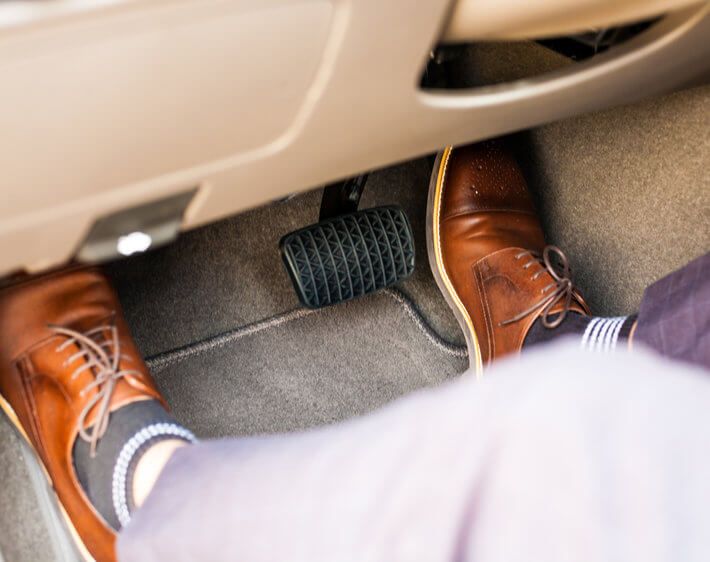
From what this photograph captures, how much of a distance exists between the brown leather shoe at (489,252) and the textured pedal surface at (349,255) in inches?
2.9

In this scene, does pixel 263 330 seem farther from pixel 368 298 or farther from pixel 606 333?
pixel 606 333

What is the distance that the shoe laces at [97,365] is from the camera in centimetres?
76

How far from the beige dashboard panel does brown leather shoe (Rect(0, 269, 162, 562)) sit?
212 mm

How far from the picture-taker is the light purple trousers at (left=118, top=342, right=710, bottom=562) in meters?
0.33

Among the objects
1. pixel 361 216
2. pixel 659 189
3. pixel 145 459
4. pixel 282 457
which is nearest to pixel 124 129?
pixel 282 457

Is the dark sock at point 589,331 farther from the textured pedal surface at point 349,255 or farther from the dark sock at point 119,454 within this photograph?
the dark sock at point 119,454

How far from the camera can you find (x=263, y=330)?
965 millimetres

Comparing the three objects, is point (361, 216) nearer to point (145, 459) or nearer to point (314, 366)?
point (314, 366)

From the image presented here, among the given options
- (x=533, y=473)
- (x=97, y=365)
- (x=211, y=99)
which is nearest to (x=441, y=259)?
(x=97, y=365)

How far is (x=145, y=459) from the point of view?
0.70 m

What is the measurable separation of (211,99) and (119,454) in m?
0.36

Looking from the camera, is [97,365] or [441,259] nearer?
[97,365]

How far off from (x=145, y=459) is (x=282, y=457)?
0.90 feet

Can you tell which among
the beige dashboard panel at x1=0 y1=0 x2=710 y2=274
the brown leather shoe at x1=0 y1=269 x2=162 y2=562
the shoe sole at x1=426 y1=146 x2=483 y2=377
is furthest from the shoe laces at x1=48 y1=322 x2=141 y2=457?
the shoe sole at x1=426 y1=146 x2=483 y2=377
